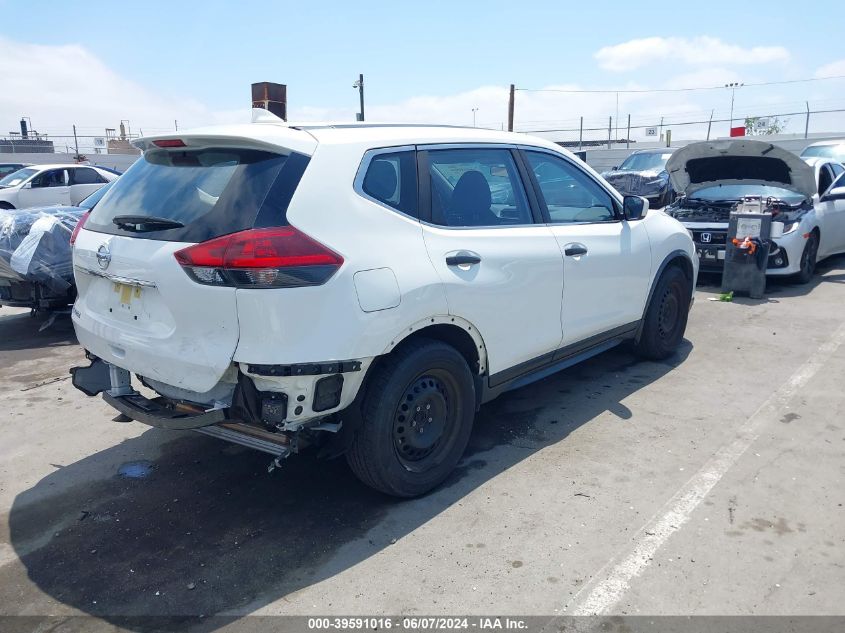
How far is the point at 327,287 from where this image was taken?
2.96 metres

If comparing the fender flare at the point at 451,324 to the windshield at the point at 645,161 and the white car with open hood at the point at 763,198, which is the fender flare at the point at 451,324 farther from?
the windshield at the point at 645,161

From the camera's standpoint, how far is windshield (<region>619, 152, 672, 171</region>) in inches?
647

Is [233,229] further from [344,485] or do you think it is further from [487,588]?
[487,588]

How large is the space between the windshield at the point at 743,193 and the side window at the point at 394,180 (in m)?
6.91

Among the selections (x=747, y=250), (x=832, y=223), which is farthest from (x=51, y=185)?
(x=832, y=223)

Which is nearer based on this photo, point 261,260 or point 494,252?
point 261,260

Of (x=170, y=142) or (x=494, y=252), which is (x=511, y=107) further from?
(x=170, y=142)

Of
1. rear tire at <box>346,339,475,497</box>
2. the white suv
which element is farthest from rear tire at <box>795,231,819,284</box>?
rear tire at <box>346,339,475,497</box>

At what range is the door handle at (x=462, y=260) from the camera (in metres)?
3.51

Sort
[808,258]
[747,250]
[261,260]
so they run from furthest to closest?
[808,258] < [747,250] < [261,260]

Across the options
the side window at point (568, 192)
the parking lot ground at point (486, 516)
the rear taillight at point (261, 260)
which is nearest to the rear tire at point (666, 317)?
the parking lot ground at point (486, 516)

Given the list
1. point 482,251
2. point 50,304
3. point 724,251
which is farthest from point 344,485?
point 724,251

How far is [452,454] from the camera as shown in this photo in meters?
3.79

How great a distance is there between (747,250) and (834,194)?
2074mm
